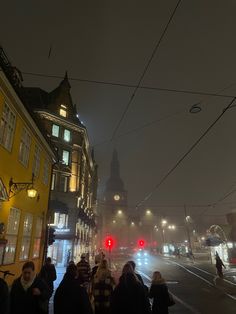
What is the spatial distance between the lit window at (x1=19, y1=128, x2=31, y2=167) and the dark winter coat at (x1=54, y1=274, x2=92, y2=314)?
405 inches

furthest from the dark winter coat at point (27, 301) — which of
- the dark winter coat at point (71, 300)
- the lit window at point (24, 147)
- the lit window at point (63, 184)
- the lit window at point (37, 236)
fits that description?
the lit window at point (63, 184)

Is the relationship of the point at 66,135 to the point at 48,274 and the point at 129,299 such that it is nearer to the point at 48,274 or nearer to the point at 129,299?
the point at 48,274

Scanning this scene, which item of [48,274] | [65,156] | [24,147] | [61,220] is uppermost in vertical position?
[65,156]

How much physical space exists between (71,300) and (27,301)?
2.54 feet

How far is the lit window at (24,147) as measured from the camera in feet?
48.9

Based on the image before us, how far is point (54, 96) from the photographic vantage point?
133 ft

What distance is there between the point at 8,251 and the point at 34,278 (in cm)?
882

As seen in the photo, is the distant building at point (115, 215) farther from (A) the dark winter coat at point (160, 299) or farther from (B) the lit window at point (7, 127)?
(A) the dark winter coat at point (160, 299)

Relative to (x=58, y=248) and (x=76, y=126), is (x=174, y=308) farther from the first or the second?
(x=76, y=126)

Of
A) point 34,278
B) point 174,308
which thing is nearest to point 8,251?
point 174,308

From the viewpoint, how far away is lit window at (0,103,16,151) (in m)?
12.2

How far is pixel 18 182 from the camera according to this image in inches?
554

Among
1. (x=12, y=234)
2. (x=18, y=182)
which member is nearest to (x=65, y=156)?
(x=18, y=182)

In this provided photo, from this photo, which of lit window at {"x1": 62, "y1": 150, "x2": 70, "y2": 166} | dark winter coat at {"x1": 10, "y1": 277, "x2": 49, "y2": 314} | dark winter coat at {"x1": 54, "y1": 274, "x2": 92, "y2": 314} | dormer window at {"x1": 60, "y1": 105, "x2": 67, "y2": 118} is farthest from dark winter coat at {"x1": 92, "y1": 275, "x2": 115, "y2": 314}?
dormer window at {"x1": 60, "y1": 105, "x2": 67, "y2": 118}
